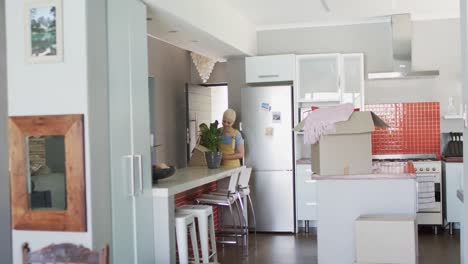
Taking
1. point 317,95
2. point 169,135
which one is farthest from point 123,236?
point 169,135

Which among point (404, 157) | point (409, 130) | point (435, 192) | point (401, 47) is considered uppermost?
point (401, 47)

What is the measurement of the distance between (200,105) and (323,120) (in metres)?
5.98

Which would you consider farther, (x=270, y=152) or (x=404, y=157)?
(x=404, y=157)

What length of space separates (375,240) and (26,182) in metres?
2.46

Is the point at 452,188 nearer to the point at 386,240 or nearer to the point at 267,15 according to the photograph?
the point at 267,15

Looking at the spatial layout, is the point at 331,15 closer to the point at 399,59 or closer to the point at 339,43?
the point at 339,43

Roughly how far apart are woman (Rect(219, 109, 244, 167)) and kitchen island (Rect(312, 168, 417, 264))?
2357mm

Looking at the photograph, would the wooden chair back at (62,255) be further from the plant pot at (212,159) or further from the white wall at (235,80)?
the white wall at (235,80)

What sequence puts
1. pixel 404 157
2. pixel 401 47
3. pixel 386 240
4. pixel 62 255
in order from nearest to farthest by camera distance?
1. pixel 62 255
2. pixel 386 240
3. pixel 401 47
4. pixel 404 157

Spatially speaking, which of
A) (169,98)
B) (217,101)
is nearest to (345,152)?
(169,98)

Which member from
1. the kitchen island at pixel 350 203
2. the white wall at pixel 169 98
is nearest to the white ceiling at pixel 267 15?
the white wall at pixel 169 98

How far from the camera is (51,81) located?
359 centimetres

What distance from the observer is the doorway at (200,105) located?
386 inches

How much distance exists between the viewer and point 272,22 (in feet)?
25.5
